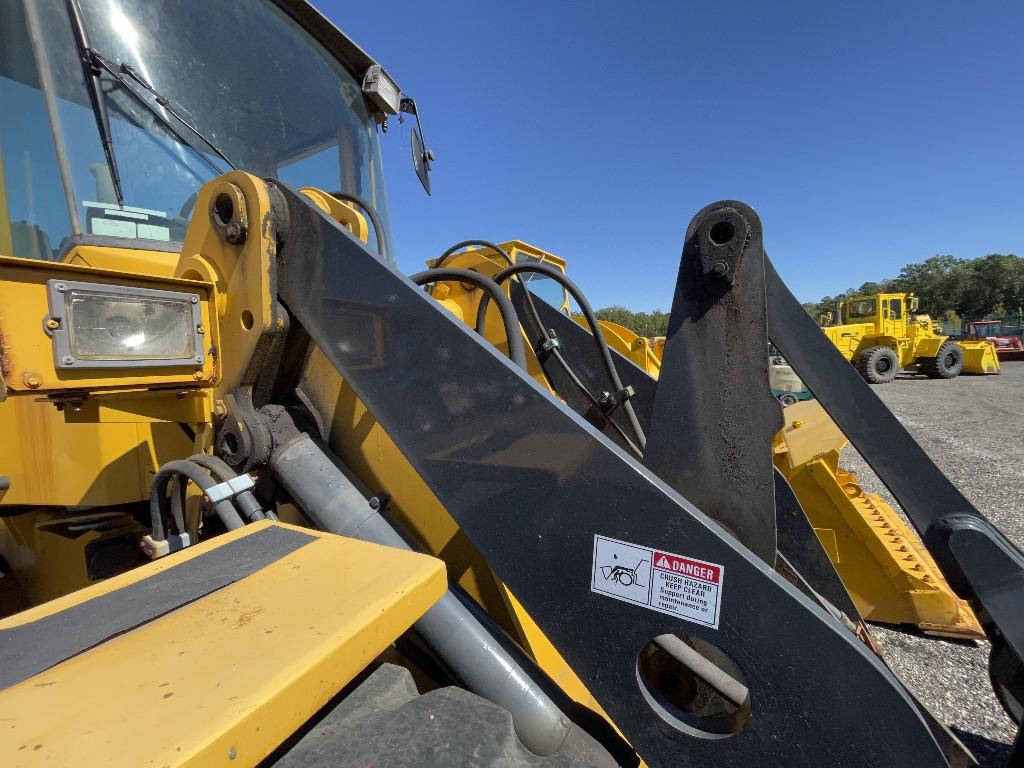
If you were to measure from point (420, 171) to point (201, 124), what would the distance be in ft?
5.26

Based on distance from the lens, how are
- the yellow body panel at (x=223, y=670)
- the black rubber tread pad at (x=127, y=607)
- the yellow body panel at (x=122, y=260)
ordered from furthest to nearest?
the yellow body panel at (x=122, y=260) < the black rubber tread pad at (x=127, y=607) < the yellow body panel at (x=223, y=670)

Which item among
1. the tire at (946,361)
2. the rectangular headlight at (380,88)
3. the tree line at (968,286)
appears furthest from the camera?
the tree line at (968,286)

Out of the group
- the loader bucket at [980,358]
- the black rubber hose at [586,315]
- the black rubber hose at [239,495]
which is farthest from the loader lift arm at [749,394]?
the loader bucket at [980,358]

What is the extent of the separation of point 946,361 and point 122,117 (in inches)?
949

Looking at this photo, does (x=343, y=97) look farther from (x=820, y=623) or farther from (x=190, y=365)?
(x=820, y=623)

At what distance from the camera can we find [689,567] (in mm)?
857

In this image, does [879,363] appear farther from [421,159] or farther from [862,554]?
[421,159]

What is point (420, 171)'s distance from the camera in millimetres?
3354

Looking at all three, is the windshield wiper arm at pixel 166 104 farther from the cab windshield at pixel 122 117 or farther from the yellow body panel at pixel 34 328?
the yellow body panel at pixel 34 328

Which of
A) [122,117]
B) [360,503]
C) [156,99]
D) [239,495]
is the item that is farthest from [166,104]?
[360,503]

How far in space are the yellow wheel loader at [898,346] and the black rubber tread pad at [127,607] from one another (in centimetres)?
2042

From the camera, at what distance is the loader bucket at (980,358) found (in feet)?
62.0

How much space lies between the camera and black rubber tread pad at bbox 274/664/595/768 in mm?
696

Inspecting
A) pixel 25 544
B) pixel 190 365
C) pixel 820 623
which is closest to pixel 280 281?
pixel 190 365
